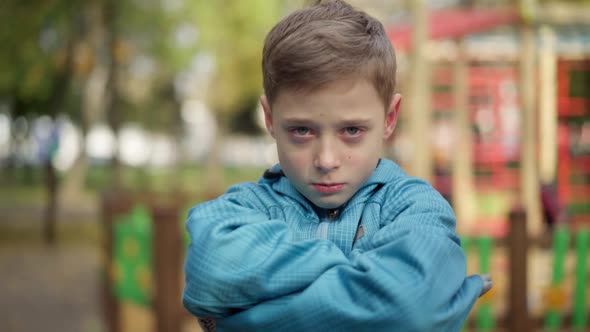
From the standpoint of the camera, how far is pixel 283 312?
1464mm

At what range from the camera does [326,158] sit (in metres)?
1.58

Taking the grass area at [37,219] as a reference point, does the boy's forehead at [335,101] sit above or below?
above

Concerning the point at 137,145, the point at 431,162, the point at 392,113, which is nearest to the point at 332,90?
the point at 392,113

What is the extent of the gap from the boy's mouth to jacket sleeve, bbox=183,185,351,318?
0.40 ft

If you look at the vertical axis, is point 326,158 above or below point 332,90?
below

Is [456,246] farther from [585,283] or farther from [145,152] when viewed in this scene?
[145,152]

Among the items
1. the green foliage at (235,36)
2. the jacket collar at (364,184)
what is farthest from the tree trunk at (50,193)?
the jacket collar at (364,184)

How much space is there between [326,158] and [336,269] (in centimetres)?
25

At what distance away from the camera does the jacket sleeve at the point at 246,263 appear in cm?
147

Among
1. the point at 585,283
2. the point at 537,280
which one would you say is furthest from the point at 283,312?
the point at 537,280

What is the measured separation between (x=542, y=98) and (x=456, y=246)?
754 cm

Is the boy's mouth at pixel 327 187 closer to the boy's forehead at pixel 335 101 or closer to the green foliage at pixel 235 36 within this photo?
the boy's forehead at pixel 335 101

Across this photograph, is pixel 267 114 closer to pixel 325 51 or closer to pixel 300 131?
pixel 300 131

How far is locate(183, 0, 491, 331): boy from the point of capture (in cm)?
143
